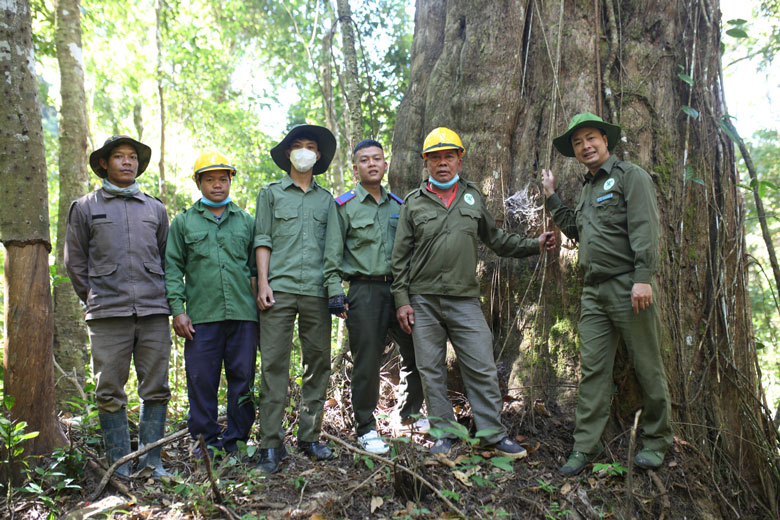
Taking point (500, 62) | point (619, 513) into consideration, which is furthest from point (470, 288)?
point (500, 62)

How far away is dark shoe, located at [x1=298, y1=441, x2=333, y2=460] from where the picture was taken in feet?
13.2

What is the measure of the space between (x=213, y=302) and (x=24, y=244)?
4.34 ft

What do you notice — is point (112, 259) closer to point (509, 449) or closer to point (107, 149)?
point (107, 149)

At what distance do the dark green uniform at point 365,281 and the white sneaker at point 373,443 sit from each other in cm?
7

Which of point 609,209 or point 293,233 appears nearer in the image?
point 609,209

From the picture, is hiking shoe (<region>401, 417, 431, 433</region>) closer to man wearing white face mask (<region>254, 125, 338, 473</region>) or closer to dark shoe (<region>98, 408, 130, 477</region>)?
man wearing white face mask (<region>254, 125, 338, 473</region>)

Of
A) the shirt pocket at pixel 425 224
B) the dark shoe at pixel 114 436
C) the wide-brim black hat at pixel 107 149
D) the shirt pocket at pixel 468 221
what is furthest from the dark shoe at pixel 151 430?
the shirt pocket at pixel 468 221

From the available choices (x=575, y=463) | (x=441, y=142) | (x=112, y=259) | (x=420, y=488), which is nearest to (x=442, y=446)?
(x=420, y=488)

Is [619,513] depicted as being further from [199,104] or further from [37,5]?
[199,104]

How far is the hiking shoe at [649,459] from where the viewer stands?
3.71m

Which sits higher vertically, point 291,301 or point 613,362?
point 291,301

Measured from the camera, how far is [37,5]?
7594mm

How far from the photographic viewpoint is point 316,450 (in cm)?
407

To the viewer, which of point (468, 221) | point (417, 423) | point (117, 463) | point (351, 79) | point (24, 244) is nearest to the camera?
point (117, 463)
